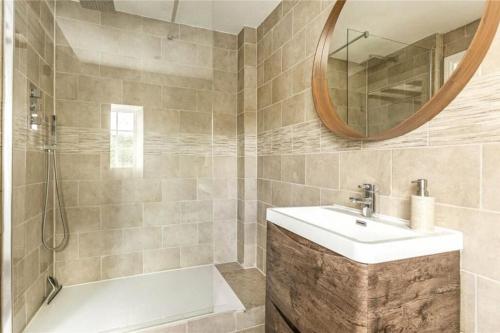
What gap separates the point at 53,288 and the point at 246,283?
4.60 ft

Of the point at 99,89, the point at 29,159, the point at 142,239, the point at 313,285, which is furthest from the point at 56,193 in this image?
the point at 313,285

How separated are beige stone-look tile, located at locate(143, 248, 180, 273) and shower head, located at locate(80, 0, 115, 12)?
191 centimetres

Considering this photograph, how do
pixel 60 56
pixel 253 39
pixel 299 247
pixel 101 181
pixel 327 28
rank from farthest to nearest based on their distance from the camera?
1. pixel 253 39
2. pixel 101 181
3. pixel 60 56
4. pixel 327 28
5. pixel 299 247

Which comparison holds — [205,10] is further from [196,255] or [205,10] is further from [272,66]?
[196,255]

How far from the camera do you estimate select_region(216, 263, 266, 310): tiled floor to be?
1827 mm

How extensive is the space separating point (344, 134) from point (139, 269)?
6.25 ft

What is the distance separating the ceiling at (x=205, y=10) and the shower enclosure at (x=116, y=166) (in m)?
0.03

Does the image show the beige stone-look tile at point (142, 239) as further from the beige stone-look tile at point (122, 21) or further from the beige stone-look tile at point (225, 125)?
the beige stone-look tile at point (122, 21)

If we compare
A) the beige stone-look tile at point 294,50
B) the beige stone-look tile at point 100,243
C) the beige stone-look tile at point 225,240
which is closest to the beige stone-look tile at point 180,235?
the beige stone-look tile at point 225,240

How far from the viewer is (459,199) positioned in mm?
860

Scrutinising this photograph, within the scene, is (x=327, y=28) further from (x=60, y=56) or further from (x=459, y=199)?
(x=60, y=56)

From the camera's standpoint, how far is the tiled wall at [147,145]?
1983mm

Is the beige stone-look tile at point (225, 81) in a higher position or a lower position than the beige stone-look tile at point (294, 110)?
higher

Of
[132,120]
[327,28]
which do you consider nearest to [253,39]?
[327,28]
